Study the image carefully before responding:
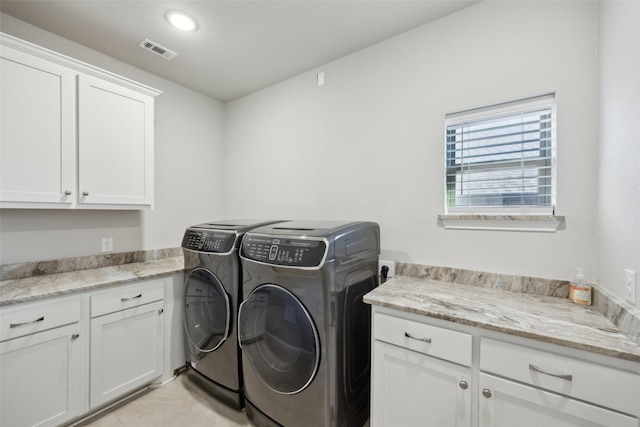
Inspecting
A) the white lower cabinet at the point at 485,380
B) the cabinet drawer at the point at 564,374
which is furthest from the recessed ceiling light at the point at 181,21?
the cabinet drawer at the point at 564,374

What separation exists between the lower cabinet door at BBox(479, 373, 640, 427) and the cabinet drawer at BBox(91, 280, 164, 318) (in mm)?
2005

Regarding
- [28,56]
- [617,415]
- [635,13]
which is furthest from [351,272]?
[28,56]

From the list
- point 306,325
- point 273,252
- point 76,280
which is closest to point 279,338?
point 306,325

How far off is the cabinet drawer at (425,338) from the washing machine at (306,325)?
0.20 meters

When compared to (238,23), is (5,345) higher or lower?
lower

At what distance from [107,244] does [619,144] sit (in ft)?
10.2

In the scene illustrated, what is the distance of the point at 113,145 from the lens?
6.05 feet

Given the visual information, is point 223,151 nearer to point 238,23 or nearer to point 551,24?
point 238,23

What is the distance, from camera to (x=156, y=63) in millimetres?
2168

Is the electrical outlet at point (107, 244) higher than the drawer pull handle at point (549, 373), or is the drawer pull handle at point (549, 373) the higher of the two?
the electrical outlet at point (107, 244)

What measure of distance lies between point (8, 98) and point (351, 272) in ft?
6.92

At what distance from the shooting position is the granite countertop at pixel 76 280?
4.52 feet

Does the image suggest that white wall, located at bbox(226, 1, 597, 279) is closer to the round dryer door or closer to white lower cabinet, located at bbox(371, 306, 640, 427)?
white lower cabinet, located at bbox(371, 306, 640, 427)

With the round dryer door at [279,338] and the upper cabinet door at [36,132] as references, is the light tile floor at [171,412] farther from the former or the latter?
the upper cabinet door at [36,132]
